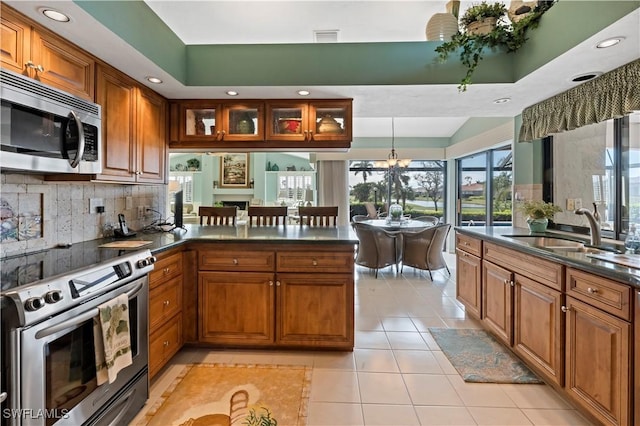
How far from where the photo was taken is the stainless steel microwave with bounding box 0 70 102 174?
1.44 meters

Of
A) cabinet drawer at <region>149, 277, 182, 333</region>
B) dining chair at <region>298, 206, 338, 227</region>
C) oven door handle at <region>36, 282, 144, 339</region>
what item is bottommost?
cabinet drawer at <region>149, 277, 182, 333</region>

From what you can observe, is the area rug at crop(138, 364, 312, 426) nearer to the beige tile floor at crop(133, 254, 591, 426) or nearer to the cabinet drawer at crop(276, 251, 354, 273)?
the beige tile floor at crop(133, 254, 591, 426)

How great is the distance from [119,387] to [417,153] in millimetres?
6785

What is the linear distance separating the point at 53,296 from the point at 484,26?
3202 millimetres

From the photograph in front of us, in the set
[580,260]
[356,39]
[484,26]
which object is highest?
[356,39]

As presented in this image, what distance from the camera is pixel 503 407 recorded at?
1997mm

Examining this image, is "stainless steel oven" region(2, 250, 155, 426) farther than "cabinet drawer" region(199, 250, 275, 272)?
→ No

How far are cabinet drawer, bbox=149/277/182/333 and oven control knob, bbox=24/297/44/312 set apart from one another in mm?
876

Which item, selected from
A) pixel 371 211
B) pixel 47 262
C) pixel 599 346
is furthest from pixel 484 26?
pixel 371 211

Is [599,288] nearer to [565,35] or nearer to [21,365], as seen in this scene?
[565,35]

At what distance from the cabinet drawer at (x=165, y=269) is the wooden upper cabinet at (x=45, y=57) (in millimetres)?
1137

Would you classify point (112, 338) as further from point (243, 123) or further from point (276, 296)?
point (243, 123)

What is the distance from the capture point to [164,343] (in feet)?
7.47

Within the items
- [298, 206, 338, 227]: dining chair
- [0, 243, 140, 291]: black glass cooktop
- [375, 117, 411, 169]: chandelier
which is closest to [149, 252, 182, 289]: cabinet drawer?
[0, 243, 140, 291]: black glass cooktop
